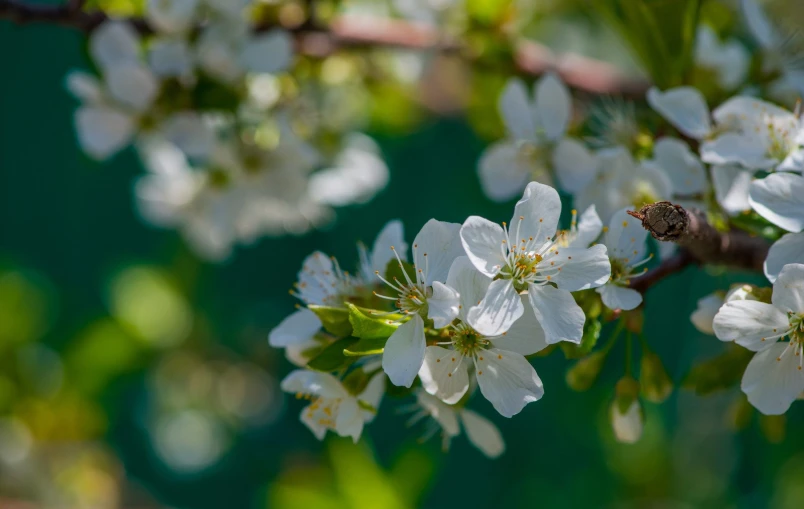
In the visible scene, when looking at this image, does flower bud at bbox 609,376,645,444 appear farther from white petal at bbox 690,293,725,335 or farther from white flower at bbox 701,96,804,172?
white flower at bbox 701,96,804,172

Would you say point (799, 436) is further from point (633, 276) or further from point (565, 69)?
point (633, 276)

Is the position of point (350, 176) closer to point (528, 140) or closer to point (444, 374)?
point (528, 140)

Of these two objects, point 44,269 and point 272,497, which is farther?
point 44,269

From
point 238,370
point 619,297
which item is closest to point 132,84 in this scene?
point 619,297

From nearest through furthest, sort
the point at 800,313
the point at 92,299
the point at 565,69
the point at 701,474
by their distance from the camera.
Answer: the point at 800,313
the point at 565,69
the point at 701,474
the point at 92,299

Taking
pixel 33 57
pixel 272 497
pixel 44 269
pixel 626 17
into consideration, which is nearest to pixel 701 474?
pixel 272 497

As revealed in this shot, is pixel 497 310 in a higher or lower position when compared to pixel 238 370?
higher

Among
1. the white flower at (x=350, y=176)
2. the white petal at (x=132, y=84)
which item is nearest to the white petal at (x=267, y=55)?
the white petal at (x=132, y=84)

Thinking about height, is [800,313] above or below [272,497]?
above

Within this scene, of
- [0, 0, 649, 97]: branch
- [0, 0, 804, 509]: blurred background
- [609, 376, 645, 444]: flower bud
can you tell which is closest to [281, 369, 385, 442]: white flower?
[609, 376, 645, 444]: flower bud
